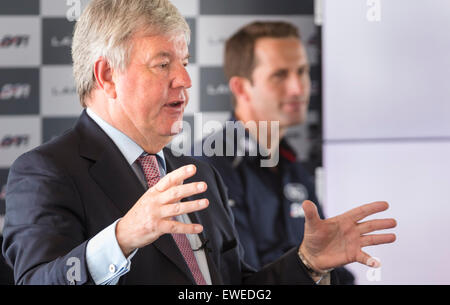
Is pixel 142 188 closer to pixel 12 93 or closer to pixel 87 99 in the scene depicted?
pixel 87 99

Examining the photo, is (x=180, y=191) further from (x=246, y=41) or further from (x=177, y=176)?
→ (x=246, y=41)

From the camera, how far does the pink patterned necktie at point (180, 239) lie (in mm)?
1000

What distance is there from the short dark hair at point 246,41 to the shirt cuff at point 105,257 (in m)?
1.32

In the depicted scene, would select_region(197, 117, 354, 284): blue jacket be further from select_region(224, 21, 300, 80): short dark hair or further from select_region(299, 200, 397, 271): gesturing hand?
select_region(299, 200, 397, 271): gesturing hand

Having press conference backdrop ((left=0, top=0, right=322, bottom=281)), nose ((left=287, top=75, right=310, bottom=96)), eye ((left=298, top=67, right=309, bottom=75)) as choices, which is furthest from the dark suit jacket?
eye ((left=298, top=67, right=309, bottom=75))

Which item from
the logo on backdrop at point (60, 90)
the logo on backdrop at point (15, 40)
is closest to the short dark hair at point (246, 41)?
the logo on backdrop at point (60, 90)

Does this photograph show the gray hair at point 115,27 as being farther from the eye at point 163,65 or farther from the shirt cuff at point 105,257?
the shirt cuff at point 105,257

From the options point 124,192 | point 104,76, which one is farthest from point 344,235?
point 104,76

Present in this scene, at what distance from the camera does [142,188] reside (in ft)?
3.30

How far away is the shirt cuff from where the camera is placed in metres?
0.80

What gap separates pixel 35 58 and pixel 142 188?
41.8 inches

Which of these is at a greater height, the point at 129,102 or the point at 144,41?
the point at 144,41

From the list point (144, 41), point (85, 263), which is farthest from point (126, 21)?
point (85, 263)

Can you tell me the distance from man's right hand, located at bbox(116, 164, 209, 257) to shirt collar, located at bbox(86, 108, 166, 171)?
26 centimetres
